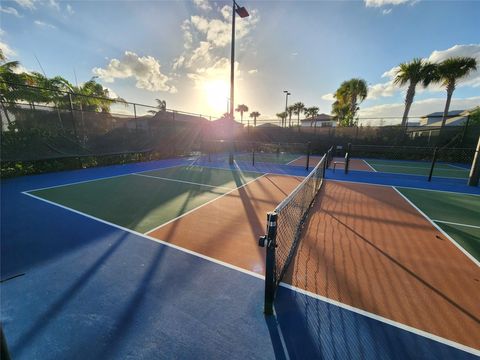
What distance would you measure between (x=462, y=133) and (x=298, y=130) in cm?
1311

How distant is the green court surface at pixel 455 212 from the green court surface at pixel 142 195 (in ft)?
19.6

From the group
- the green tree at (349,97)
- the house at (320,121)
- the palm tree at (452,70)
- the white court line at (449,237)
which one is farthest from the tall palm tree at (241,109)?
the white court line at (449,237)

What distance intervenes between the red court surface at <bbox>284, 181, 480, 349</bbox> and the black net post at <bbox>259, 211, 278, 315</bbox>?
722 mm

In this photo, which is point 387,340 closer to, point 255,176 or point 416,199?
point 416,199

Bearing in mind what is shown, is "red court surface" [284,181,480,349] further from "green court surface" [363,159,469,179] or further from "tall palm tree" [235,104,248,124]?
"tall palm tree" [235,104,248,124]

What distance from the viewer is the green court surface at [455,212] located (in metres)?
4.24

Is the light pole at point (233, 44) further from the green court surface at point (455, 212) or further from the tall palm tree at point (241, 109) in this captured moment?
the tall palm tree at point (241, 109)

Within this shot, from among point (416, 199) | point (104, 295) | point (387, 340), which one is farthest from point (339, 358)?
point (416, 199)

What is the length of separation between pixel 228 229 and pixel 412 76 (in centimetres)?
2333

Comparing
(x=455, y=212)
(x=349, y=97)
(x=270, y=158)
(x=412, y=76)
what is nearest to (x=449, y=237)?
(x=455, y=212)

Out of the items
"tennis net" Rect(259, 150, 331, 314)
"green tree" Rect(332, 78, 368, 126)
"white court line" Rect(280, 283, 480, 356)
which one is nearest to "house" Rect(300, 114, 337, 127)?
"green tree" Rect(332, 78, 368, 126)

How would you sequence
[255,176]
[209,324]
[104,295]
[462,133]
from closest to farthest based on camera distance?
[209,324]
[104,295]
[255,176]
[462,133]

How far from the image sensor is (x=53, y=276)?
3.04 meters

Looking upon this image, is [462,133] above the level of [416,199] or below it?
above
